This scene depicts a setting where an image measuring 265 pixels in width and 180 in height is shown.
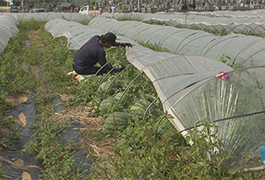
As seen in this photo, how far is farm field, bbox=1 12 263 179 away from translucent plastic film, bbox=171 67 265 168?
18 cm

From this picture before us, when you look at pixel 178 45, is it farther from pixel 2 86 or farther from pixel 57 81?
pixel 2 86

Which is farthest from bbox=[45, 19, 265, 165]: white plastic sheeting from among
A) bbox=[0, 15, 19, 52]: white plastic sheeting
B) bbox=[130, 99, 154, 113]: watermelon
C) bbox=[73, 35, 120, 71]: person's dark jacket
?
bbox=[0, 15, 19, 52]: white plastic sheeting

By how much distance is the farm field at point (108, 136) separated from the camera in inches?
127

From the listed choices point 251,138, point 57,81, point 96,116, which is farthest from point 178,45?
point 251,138

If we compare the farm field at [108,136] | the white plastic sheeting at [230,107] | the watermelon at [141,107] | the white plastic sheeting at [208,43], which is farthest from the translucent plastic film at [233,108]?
the white plastic sheeting at [208,43]

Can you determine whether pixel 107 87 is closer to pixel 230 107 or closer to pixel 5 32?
pixel 230 107

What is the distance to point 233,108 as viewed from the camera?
3.64 m

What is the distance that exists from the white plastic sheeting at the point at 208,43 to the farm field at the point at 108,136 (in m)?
2.63

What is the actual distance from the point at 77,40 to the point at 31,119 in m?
5.38

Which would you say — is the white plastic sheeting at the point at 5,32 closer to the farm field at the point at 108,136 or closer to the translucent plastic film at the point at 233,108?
the farm field at the point at 108,136

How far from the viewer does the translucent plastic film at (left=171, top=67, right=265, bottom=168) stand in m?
3.47

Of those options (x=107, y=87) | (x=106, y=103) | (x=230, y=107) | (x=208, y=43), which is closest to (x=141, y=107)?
(x=106, y=103)

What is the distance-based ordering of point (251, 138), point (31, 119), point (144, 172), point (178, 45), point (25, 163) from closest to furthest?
point (144, 172), point (251, 138), point (25, 163), point (31, 119), point (178, 45)

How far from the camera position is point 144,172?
306 centimetres
